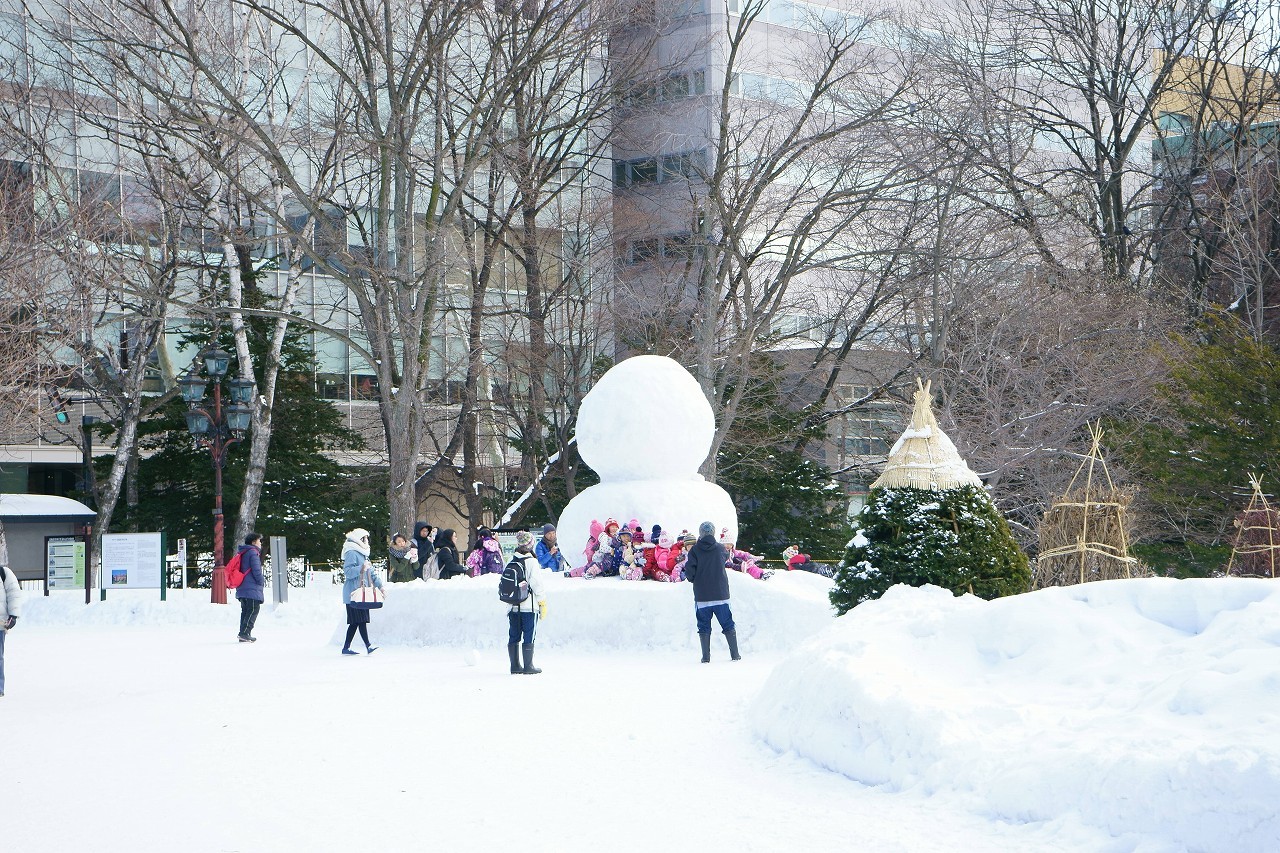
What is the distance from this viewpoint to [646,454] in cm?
1858

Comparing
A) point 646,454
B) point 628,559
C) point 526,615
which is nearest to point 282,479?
point 646,454

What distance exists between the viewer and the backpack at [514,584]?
13.6 meters

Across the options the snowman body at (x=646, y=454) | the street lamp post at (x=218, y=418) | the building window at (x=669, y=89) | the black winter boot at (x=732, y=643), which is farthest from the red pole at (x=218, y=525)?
the building window at (x=669, y=89)

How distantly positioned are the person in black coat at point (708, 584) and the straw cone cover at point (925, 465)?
6.21ft

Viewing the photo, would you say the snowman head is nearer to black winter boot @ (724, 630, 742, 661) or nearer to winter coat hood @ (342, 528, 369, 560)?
winter coat hood @ (342, 528, 369, 560)

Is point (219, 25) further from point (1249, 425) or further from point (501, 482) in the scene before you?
point (1249, 425)

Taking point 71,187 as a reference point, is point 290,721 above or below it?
below

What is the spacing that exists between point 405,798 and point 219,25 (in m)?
25.9

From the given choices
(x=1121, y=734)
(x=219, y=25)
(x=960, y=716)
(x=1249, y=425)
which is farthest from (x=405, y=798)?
(x=219, y=25)

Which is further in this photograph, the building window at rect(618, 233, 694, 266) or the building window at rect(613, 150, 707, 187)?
the building window at rect(613, 150, 707, 187)

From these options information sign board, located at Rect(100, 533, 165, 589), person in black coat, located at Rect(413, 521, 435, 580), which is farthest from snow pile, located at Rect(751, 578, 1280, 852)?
information sign board, located at Rect(100, 533, 165, 589)

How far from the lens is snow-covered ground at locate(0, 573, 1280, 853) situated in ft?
21.0

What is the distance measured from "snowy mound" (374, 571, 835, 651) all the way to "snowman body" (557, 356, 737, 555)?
1432 millimetres

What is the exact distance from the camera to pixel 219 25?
2978cm
